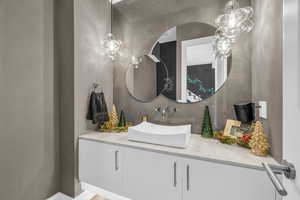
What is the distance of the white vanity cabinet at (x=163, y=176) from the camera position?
0.86 m

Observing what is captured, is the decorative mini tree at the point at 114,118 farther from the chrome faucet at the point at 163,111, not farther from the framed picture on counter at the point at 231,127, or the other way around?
the framed picture on counter at the point at 231,127

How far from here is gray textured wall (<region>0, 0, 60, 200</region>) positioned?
1288 millimetres

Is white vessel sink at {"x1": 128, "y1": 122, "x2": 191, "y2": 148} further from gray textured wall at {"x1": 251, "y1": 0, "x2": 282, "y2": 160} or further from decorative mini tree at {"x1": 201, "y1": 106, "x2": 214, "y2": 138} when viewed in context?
gray textured wall at {"x1": 251, "y1": 0, "x2": 282, "y2": 160}

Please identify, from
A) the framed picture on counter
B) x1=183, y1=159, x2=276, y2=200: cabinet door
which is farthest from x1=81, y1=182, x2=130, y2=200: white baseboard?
the framed picture on counter

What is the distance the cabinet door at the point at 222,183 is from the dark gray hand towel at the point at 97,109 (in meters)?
1.10

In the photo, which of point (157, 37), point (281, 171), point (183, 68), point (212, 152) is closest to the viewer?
point (281, 171)

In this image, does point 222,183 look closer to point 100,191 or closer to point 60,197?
point 100,191

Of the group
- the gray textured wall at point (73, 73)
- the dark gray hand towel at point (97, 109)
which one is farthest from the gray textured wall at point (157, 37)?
the gray textured wall at point (73, 73)

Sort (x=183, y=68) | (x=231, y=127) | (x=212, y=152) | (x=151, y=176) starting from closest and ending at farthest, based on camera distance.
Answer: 1. (x=212, y=152)
2. (x=151, y=176)
3. (x=231, y=127)
4. (x=183, y=68)

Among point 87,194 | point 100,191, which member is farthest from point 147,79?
point 87,194

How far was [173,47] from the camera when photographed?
173 centimetres

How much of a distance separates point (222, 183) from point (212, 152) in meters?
0.19

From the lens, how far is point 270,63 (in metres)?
0.95

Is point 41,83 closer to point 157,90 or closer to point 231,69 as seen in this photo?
point 157,90
